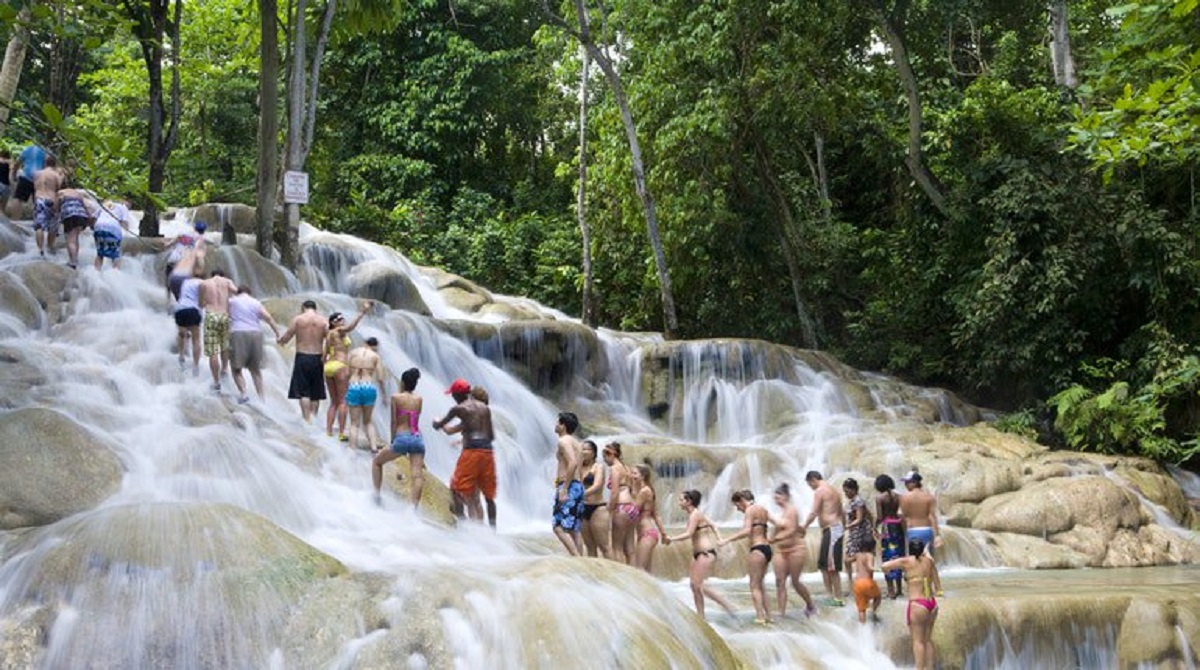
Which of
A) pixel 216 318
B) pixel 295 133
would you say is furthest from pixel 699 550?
pixel 295 133

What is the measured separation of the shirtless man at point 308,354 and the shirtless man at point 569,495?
329 cm

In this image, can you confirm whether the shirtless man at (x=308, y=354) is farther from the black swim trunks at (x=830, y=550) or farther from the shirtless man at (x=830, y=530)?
the black swim trunks at (x=830, y=550)

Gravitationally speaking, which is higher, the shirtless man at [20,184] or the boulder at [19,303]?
the shirtless man at [20,184]

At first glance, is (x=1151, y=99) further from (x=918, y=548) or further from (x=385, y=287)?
(x=385, y=287)

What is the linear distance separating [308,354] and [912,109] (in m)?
13.4

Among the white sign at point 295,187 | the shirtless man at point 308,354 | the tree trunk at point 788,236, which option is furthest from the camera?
the tree trunk at point 788,236

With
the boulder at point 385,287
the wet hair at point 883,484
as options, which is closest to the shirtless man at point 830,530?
the wet hair at point 883,484

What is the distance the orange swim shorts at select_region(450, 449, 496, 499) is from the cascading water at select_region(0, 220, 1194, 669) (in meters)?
0.48

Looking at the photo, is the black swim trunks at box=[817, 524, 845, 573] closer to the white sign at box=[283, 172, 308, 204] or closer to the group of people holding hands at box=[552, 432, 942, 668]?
the group of people holding hands at box=[552, 432, 942, 668]

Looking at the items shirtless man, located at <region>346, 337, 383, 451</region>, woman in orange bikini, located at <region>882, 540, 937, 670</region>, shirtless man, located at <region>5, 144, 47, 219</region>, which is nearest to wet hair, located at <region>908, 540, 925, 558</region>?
woman in orange bikini, located at <region>882, 540, 937, 670</region>

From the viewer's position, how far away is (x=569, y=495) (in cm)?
1072

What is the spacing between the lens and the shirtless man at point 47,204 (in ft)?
53.0

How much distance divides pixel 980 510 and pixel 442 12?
23.2 metres

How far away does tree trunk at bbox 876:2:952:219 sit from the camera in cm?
2139
